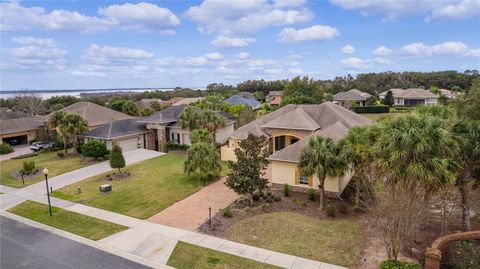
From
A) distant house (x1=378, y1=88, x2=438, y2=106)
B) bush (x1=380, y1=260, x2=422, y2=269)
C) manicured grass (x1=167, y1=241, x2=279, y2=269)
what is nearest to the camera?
bush (x1=380, y1=260, x2=422, y2=269)

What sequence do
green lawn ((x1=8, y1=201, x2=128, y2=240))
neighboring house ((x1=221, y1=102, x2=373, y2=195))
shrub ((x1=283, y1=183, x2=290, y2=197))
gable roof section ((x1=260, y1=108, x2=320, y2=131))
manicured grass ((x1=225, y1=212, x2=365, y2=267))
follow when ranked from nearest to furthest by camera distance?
manicured grass ((x1=225, y1=212, x2=365, y2=267)) → green lawn ((x1=8, y1=201, x2=128, y2=240)) → shrub ((x1=283, y1=183, x2=290, y2=197)) → neighboring house ((x1=221, y1=102, x2=373, y2=195)) → gable roof section ((x1=260, y1=108, x2=320, y2=131))

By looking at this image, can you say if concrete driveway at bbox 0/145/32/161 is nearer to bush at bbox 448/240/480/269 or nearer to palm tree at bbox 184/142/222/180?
palm tree at bbox 184/142/222/180

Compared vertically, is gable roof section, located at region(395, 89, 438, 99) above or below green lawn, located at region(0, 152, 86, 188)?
above

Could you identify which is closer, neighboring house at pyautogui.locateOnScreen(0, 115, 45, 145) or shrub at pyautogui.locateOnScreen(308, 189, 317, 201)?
shrub at pyautogui.locateOnScreen(308, 189, 317, 201)

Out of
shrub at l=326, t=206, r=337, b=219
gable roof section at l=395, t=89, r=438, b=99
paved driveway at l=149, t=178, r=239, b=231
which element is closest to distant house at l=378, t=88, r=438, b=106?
gable roof section at l=395, t=89, r=438, b=99

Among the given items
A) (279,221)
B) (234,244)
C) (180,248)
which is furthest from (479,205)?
(180,248)

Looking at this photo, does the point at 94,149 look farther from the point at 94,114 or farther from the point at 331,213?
the point at 331,213

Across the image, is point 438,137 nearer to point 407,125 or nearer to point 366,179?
point 407,125
